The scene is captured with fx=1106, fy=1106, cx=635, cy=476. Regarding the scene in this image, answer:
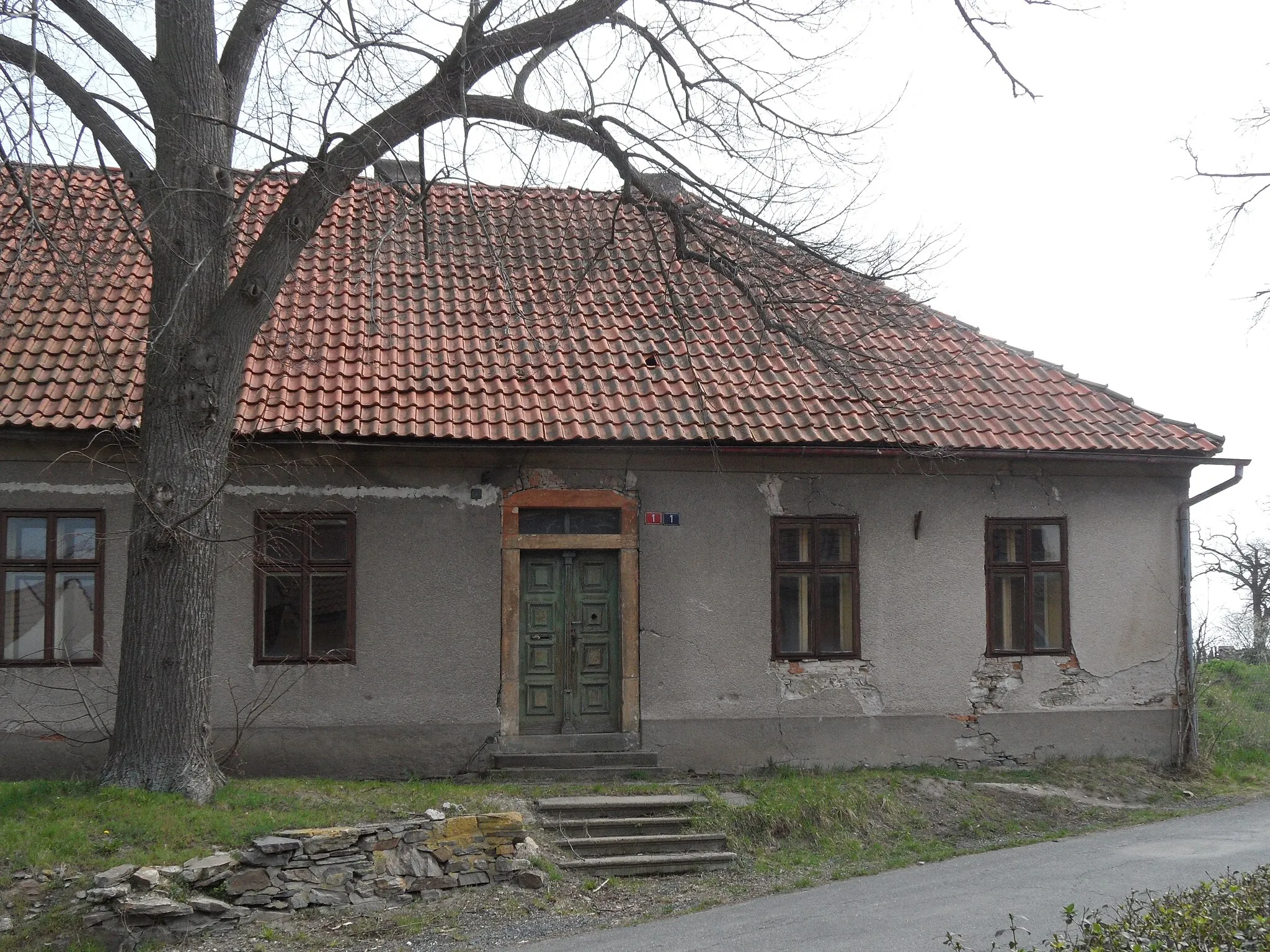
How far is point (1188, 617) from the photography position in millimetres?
11328

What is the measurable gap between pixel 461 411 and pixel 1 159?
428 cm

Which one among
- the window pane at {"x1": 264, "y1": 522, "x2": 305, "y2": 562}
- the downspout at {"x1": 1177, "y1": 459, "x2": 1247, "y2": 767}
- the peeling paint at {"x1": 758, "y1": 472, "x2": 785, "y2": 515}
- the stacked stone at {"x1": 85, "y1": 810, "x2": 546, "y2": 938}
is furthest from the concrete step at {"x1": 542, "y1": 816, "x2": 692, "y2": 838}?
the downspout at {"x1": 1177, "y1": 459, "x2": 1247, "y2": 767}

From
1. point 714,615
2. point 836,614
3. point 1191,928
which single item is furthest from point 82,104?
point 1191,928

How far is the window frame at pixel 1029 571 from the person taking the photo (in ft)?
36.3

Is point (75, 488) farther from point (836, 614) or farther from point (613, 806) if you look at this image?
point (836, 614)

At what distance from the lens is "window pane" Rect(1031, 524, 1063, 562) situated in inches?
443

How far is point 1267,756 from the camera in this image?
1184cm

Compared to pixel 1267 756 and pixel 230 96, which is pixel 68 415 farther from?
pixel 1267 756

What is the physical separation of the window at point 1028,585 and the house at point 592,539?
0.03 meters

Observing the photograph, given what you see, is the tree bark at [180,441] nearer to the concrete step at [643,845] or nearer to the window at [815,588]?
the concrete step at [643,845]

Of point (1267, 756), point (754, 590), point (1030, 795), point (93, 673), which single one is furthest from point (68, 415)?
point (1267, 756)

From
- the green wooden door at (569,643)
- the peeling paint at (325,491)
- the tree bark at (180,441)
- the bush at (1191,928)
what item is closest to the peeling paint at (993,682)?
the green wooden door at (569,643)

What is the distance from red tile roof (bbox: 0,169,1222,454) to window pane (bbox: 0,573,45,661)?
59.1 inches

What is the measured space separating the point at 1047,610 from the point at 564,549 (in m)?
4.97
